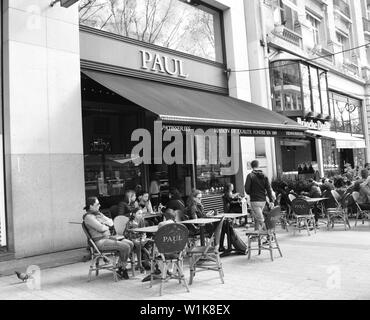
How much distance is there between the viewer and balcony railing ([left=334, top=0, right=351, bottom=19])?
22.9 m

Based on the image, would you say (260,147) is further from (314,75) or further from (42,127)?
(42,127)

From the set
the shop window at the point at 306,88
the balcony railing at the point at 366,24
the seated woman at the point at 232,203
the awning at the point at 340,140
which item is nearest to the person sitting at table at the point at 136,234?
the seated woman at the point at 232,203

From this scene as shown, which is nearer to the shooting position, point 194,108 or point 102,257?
point 102,257

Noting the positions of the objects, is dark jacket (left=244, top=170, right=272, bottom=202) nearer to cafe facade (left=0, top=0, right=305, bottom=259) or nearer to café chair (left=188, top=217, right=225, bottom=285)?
cafe facade (left=0, top=0, right=305, bottom=259)

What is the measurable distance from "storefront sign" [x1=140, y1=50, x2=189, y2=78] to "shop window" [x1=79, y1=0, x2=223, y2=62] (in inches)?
22.7

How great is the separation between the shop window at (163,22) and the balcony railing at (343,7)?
12.7 metres

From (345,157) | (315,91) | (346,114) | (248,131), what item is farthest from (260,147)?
(345,157)

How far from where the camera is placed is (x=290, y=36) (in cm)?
1669

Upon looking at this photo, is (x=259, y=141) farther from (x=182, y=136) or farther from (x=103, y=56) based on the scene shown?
(x=103, y=56)

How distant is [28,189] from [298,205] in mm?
5758

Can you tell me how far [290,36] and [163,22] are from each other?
720cm

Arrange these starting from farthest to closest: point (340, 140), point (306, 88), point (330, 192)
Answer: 1. point (306, 88)
2. point (340, 140)
3. point (330, 192)

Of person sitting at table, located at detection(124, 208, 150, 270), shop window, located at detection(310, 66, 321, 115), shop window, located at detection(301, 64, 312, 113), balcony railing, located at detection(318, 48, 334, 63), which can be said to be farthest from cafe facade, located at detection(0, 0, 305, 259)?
balcony railing, located at detection(318, 48, 334, 63)
